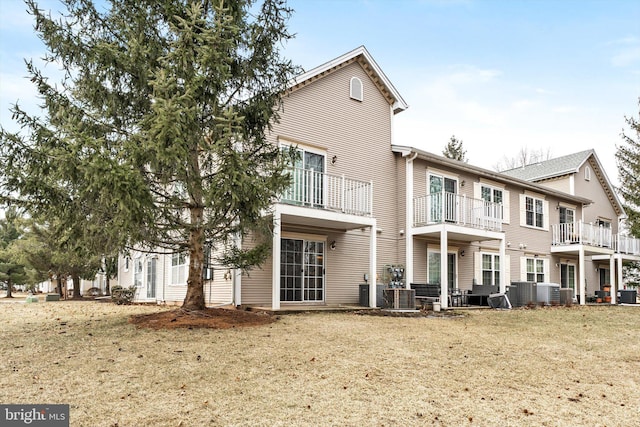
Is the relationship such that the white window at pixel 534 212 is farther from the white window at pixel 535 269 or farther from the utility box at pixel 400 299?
the utility box at pixel 400 299

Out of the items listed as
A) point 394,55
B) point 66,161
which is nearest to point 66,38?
point 66,161

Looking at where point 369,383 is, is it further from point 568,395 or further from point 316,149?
point 316,149

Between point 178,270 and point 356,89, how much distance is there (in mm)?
8362

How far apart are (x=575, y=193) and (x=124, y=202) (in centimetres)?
2351

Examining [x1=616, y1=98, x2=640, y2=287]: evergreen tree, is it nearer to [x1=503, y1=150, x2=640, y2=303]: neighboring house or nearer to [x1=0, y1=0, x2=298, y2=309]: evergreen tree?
[x1=503, y1=150, x2=640, y2=303]: neighboring house

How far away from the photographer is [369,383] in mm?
5297

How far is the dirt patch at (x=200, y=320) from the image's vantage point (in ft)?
27.7

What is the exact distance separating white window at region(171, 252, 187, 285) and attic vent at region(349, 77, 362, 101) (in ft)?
25.2

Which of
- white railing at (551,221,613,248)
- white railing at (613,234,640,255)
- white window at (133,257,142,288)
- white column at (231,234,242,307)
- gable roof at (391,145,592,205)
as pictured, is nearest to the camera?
white column at (231,234,242,307)

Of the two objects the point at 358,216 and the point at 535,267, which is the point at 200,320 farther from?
the point at 535,267

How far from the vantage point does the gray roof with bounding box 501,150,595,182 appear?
24500 mm

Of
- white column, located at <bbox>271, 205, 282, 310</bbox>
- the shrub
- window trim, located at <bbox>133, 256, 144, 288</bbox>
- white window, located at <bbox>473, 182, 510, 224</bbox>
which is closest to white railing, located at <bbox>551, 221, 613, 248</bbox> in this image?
white window, located at <bbox>473, 182, 510, 224</bbox>

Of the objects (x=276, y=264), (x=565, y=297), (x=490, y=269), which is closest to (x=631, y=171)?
(x=565, y=297)

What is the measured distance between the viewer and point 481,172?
1827 cm
